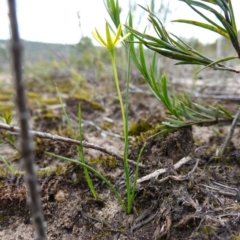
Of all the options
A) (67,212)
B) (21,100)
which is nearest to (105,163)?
(67,212)

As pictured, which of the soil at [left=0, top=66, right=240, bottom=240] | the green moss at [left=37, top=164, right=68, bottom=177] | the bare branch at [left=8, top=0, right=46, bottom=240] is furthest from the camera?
the green moss at [left=37, top=164, right=68, bottom=177]

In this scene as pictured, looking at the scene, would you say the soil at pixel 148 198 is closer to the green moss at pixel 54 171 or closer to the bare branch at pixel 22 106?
the green moss at pixel 54 171

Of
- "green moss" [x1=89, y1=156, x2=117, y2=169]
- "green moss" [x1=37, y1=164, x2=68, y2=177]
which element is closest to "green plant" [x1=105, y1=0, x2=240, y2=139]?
"green moss" [x1=89, y1=156, x2=117, y2=169]

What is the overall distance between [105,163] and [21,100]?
0.76m

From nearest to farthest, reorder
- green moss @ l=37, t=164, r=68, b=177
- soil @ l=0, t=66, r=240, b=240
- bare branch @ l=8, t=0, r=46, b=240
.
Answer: bare branch @ l=8, t=0, r=46, b=240 < soil @ l=0, t=66, r=240, b=240 < green moss @ l=37, t=164, r=68, b=177

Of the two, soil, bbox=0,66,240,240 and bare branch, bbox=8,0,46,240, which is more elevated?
bare branch, bbox=8,0,46,240

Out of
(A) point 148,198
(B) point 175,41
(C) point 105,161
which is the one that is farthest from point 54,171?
(B) point 175,41

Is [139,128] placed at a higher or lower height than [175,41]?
lower

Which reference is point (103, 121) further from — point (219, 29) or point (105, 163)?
point (219, 29)

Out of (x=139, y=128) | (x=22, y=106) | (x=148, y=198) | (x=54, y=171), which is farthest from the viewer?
(x=139, y=128)

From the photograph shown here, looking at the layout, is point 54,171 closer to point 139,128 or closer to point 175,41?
point 139,128

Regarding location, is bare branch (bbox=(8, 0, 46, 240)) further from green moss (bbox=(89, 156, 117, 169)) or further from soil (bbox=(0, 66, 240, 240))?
green moss (bbox=(89, 156, 117, 169))

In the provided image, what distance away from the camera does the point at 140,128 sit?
1.35m

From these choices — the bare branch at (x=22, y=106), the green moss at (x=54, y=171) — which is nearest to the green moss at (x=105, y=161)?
the green moss at (x=54, y=171)
